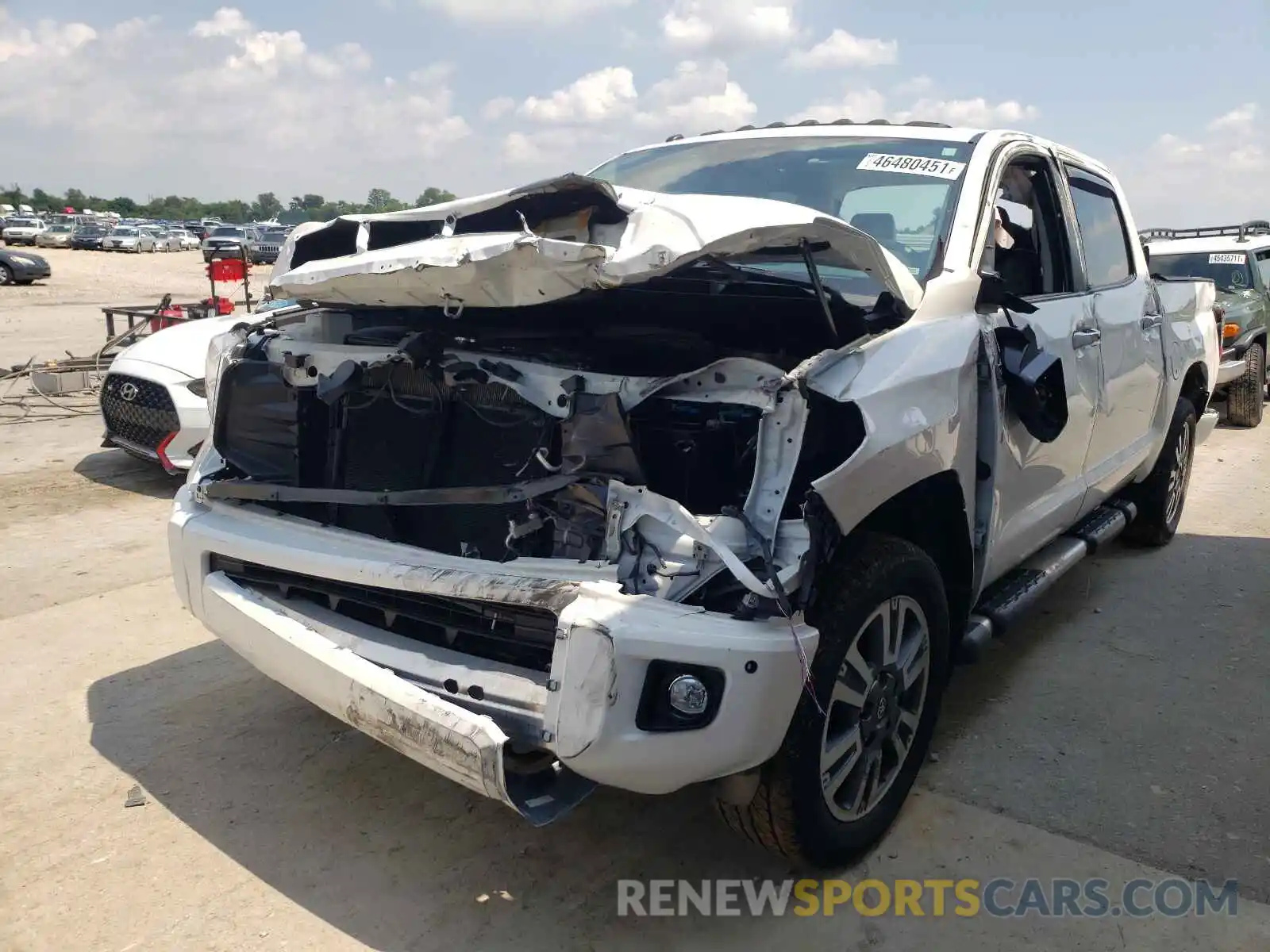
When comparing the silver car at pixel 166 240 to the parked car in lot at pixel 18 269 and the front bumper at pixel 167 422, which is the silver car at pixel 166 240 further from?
the front bumper at pixel 167 422

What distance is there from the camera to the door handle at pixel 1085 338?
358cm

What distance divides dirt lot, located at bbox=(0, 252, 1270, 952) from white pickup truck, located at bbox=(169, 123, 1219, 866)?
401 mm

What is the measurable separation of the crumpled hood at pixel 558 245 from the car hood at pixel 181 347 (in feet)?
13.1

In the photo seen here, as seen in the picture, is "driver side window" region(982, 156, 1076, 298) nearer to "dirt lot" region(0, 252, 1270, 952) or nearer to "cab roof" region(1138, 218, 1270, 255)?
"dirt lot" region(0, 252, 1270, 952)

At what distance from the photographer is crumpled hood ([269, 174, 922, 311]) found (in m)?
2.22

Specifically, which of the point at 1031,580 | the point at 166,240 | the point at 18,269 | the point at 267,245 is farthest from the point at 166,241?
the point at 1031,580

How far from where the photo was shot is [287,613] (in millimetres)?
2693

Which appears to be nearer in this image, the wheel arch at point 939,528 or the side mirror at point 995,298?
the wheel arch at point 939,528

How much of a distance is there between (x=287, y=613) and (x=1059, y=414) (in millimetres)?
2503

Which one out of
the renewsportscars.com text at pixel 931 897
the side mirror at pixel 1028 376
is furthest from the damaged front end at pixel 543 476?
the renewsportscars.com text at pixel 931 897

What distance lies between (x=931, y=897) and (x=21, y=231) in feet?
170

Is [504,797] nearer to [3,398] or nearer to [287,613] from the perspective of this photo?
[287,613]

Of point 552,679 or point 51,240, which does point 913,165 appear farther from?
point 51,240

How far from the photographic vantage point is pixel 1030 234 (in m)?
3.71
